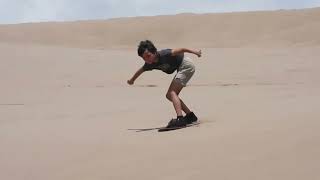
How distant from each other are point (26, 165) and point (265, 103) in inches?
147

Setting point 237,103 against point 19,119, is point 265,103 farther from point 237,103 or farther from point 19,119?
point 19,119

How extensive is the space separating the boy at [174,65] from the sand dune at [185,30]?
21.7 meters

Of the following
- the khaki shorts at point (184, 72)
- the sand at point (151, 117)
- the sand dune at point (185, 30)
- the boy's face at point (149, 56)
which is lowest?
the sand dune at point (185, 30)

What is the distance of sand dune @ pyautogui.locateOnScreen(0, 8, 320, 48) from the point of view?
3094cm

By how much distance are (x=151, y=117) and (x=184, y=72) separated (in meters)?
1.19

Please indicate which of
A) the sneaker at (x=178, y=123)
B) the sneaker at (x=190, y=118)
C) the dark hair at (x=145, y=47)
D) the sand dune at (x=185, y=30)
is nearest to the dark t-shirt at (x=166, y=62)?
the dark hair at (x=145, y=47)

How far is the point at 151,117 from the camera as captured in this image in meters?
8.25

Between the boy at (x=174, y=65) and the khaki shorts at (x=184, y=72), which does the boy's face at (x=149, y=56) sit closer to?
the boy at (x=174, y=65)

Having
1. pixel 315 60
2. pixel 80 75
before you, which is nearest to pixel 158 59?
pixel 80 75

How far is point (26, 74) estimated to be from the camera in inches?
637

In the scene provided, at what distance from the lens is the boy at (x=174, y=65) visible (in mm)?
6934

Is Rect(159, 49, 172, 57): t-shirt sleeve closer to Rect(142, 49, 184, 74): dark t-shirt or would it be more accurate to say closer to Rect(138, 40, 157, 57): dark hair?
Rect(142, 49, 184, 74): dark t-shirt

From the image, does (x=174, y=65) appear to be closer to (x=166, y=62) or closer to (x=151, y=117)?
(x=166, y=62)

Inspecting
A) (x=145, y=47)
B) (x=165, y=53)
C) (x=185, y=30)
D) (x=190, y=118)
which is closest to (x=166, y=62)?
(x=165, y=53)
